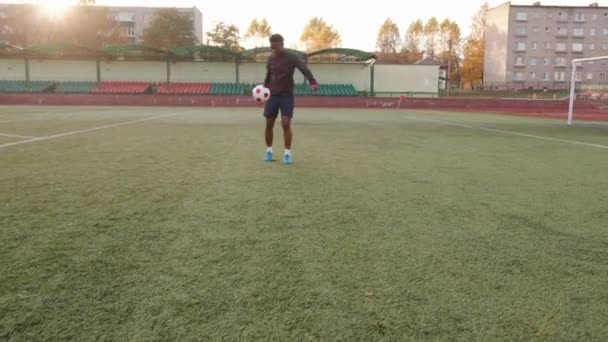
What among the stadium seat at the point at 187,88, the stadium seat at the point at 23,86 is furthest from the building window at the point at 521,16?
the stadium seat at the point at 23,86

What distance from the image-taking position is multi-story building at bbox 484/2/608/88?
8112cm

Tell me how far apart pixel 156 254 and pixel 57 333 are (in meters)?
0.93

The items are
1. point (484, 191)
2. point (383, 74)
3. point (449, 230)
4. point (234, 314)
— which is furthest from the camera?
point (383, 74)

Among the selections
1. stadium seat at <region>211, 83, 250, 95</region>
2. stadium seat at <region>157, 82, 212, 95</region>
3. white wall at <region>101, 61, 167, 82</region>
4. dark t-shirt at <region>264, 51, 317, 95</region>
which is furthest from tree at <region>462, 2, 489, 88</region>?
dark t-shirt at <region>264, 51, 317, 95</region>

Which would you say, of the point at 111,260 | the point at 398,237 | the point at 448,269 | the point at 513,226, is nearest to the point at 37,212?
the point at 111,260

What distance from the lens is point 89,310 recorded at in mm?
2074

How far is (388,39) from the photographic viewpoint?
95250mm

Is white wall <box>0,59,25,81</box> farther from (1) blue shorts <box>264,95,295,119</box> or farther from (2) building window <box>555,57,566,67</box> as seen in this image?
(2) building window <box>555,57,566,67</box>

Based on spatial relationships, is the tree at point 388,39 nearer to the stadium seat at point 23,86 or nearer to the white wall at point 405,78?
the white wall at point 405,78

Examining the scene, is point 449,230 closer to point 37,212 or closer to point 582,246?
point 582,246

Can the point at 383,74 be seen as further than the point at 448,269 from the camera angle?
Yes

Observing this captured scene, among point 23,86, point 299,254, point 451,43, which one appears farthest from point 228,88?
point 451,43

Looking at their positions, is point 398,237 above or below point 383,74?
below

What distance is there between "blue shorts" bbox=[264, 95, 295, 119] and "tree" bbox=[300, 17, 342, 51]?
222ft
